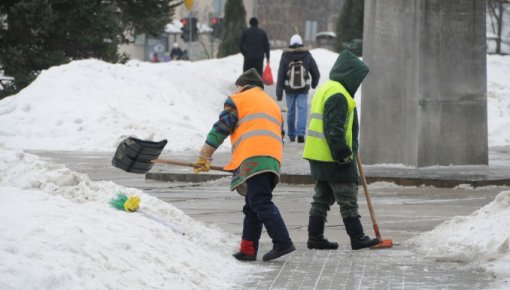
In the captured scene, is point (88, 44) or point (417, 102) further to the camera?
point (88, 44)

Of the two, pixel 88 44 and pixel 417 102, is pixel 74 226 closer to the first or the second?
pixel 417 102

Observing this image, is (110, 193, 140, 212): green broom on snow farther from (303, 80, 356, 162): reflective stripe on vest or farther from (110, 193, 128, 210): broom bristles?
(303, 80, 356, 162): reflective stripe on vest

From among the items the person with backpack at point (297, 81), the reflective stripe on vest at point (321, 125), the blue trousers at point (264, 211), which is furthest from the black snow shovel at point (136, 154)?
the person with backpack at point (297, 81)

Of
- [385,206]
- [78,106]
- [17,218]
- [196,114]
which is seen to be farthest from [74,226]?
[196,114]

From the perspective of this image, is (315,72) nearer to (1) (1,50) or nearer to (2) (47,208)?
(1) (1,50)

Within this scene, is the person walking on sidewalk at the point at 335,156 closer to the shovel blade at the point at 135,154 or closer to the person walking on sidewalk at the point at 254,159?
the person walking on sidewalk at the point at 254,159

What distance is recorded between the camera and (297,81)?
23.2m

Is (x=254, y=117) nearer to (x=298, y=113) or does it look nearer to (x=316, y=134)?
(x=316, y=134)

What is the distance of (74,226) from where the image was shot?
834cm

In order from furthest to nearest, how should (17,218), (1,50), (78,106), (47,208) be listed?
(1,50) → (78,106) → (47,208) → (17,218)

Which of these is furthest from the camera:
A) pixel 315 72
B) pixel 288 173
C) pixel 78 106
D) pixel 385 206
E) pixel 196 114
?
pixel 196 114

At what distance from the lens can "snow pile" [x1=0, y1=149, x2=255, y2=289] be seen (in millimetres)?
7219

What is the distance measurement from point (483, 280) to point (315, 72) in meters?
14.8

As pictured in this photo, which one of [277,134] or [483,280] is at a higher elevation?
[277,134]
